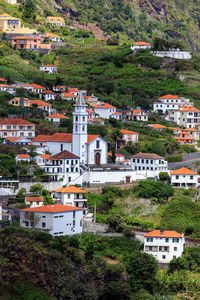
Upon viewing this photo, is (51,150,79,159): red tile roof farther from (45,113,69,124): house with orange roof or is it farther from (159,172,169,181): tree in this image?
(45,113,69,124): house with orange roof

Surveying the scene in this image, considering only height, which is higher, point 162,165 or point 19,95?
point 19,95

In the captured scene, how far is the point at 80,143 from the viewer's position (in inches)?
3307

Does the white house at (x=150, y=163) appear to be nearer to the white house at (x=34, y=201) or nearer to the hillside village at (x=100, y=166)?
the hillside village at (x=100, y=166)

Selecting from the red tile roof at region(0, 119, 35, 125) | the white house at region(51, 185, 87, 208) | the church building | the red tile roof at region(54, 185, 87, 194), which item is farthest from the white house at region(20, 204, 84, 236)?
the red tile roof at region(0, 119, 35, 125)

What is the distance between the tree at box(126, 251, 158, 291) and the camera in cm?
6531

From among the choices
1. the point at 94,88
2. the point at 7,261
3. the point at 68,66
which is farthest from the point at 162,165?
the point at 68,66

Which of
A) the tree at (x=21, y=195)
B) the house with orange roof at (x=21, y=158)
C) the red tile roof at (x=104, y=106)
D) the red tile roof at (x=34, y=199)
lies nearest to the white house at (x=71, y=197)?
the red tile roof at (x=34, y=199)

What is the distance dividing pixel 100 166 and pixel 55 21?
290 feet

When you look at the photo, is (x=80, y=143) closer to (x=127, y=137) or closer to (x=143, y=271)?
(x=127, y=137)

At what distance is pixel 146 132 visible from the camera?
10319cm

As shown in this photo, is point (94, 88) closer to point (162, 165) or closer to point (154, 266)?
point (162, 165)

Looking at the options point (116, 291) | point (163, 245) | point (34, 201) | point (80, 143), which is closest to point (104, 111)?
point (80, 143)

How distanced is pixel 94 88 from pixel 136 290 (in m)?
61.2

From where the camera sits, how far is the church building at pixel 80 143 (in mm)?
84250
